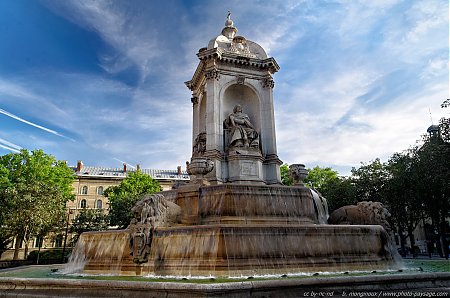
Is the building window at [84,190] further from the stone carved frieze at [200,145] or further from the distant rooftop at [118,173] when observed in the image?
the stone carved frieze at [200,145]

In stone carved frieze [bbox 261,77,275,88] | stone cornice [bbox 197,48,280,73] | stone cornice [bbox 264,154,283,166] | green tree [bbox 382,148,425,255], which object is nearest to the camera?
stone cornice [bbox 264,154,283,166]

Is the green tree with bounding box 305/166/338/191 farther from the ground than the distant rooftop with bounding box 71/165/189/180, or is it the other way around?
the distant rooftop with bounding box 71/165/189/180

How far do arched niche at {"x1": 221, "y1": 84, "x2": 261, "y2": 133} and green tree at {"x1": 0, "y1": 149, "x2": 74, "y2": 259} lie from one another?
97.1 ft

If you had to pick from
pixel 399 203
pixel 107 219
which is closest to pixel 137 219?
pixel 399 203

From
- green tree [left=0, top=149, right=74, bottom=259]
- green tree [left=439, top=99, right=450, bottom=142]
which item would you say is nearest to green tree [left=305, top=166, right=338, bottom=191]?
green tree [left=439, top=99, right=450, bottom=142]

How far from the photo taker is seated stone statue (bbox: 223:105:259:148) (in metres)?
17.4

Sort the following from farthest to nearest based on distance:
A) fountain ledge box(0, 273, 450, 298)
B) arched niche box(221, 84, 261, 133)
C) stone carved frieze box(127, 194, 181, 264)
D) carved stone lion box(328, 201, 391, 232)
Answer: arched niche box(221, 84, 261, 133) → carved stone lion box(328, 201, 391, 232) → stone carved frieze box(127, 194, 181, 264) → fountain ledge box(0, 273, 450, 298)

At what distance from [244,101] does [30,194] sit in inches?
1215

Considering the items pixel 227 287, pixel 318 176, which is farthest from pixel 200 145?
pixel 318 176

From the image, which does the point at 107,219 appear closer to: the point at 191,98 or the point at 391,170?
the point at 191,98

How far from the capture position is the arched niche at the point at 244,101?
1916 centimetres

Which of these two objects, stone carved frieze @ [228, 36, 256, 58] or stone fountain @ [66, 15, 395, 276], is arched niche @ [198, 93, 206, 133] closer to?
stone fountain @ [66, 15, 395, 276]

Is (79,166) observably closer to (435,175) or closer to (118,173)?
(118,173)

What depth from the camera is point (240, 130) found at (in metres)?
17.6
